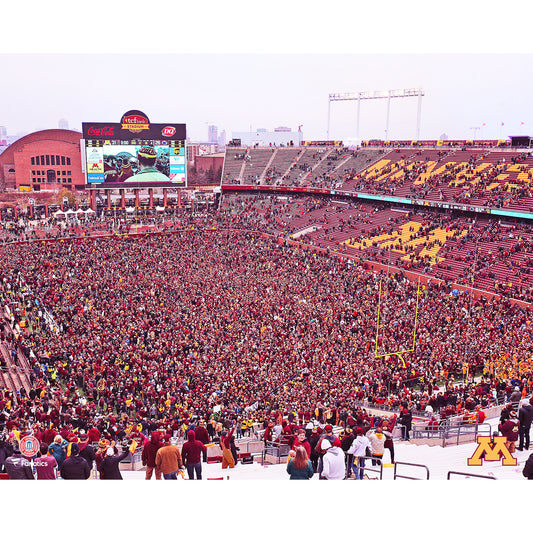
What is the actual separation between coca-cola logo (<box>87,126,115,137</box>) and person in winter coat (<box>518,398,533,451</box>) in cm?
4437

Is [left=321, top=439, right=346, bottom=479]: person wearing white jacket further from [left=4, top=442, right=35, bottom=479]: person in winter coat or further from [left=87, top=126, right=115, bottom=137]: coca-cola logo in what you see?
[left=87, top=126, right=115, bottom=137]: coca-cola logo

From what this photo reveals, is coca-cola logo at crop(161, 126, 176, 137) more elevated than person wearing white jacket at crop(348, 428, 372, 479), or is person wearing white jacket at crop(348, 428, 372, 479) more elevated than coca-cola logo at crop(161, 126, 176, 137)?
coca-cola logo at crop(161, 126, 176, 137)

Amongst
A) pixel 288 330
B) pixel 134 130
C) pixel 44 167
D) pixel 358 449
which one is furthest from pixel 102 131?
pixel 358 449

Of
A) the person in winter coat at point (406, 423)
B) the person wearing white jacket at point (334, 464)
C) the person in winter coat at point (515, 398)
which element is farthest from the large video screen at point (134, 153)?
the person wearing white jacket at point (334, 464)

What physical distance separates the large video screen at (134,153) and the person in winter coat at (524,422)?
145 ft

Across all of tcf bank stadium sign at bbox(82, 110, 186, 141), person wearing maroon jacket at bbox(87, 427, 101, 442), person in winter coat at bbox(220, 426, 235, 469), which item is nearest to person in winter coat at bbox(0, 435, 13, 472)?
person wearing maroon jacket at bbox(87, 427, 101, 442)

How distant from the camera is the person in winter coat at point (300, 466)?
6164 millimetres

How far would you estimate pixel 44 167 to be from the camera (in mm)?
56094

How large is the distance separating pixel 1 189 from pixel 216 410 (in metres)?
53.0

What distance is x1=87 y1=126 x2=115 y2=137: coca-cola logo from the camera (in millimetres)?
45812

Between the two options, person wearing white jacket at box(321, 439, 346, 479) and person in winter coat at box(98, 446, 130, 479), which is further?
person in winter coat at box(98, 446, 130, 479)

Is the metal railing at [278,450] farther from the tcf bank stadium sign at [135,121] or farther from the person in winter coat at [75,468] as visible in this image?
the tcf bank stadium sign at [135,121]

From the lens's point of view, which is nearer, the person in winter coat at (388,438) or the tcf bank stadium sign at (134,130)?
the person in winter coat at (388,438)

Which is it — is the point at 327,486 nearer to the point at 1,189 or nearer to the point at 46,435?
the point at 46,435
